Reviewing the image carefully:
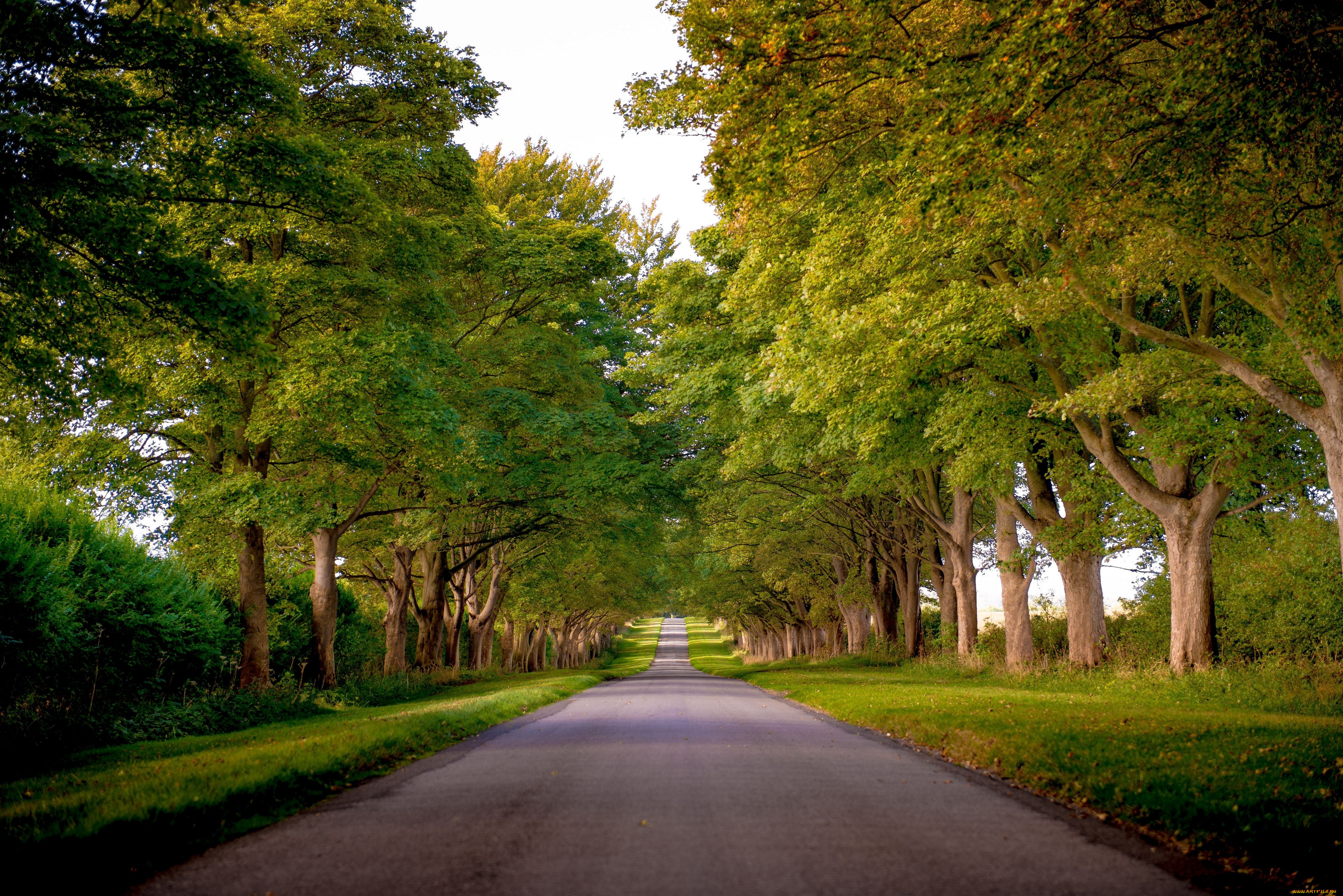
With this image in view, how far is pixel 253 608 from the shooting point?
18422mm

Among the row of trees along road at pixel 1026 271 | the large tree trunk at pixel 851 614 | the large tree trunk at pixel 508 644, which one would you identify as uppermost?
the row of trees along road at pixel 1026 271

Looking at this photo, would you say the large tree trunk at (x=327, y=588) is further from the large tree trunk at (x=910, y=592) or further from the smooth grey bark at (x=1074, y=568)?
the large tree trunk at (x=910, y=592)

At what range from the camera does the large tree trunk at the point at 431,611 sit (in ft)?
98.8

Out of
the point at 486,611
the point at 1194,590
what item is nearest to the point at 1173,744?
the point at 1194,590

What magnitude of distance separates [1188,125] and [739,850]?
8.61 metres

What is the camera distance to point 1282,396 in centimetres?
1165

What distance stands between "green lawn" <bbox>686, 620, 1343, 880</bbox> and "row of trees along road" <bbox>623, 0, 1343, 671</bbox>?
7.72ft

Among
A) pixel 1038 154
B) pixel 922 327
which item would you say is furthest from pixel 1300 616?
pixel 1038 154

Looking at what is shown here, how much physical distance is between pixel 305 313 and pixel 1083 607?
19.8m

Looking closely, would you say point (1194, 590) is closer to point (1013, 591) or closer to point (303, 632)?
point (1013, 591)

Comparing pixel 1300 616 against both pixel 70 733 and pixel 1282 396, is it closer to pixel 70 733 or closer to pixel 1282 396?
pixel 1282 396

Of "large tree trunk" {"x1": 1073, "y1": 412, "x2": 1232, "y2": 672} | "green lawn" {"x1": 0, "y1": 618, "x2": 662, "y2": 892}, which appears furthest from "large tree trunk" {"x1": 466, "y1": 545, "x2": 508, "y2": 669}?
"large tree trunk" {"x1": 1073, "y1": 412, "x2": 1232, "y2": 672}

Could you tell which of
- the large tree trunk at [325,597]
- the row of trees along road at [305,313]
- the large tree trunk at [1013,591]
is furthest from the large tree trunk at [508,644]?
the large tree trunk at [1013,591]

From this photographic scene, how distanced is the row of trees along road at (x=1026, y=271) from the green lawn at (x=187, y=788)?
313 inches
